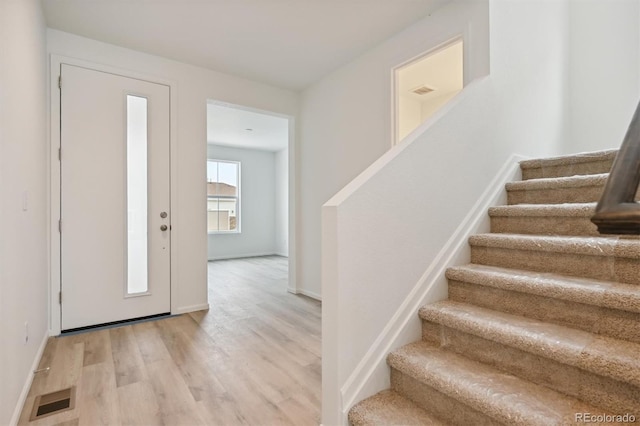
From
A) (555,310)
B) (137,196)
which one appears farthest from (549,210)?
(137,196)

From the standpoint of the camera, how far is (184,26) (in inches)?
109

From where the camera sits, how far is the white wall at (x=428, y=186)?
1464mm

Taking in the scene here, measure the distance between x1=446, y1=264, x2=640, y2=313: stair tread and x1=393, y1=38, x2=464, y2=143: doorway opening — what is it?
166cm

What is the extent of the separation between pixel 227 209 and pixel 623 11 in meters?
7.00

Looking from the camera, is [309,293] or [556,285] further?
[309,293]

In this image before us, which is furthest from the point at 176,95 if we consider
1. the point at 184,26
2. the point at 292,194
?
the point at 292,194

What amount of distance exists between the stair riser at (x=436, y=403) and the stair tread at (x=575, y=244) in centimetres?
94

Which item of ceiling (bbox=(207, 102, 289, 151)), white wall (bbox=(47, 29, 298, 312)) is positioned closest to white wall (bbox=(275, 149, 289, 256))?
ceiling (bbox=(207, 102, 289, 151))

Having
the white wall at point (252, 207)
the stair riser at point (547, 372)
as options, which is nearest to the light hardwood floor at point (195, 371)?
the stair riser at point (547, 372)

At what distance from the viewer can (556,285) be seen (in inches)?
55.9

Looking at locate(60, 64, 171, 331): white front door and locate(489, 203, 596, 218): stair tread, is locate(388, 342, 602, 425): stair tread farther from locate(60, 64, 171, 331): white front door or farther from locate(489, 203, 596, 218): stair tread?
locate(60, 64, 171, 331): white front door

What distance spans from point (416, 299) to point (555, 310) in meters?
0.62

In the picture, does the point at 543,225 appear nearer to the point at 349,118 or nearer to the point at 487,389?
the point at 487,389

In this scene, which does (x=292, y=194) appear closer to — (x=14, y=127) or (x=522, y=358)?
→ (x=14, y=127)
